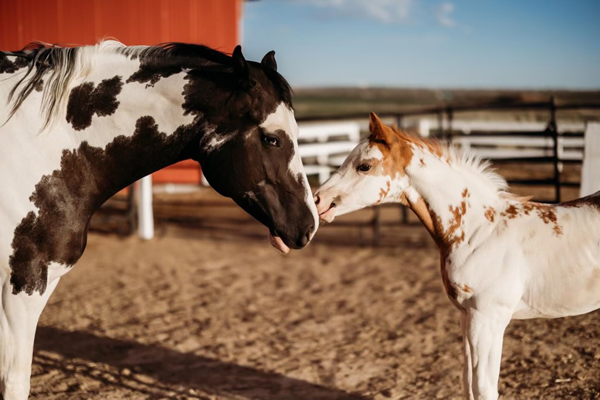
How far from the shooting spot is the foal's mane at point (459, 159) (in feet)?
9.19

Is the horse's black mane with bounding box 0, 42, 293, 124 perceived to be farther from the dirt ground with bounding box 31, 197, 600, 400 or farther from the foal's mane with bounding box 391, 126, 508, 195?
the foal's mane with bounding box 391, 126, 508, 195

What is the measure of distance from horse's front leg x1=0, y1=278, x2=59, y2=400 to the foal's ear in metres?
1.60

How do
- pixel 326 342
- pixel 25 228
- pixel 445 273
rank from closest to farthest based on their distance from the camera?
pixel 25 228 < pixel 445 273 < pixel 326 342

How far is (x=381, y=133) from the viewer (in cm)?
270

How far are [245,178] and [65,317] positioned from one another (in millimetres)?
3412

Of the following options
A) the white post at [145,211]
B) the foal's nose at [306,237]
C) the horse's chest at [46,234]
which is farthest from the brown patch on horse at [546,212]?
the white post at [145,211]

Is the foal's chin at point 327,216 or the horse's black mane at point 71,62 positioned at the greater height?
the horse's black mane at point 71,62

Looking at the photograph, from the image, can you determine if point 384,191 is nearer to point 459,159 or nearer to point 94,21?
point 459,159

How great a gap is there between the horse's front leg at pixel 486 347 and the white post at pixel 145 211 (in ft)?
19.8

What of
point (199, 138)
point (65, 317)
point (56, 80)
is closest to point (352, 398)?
point (199, 138)

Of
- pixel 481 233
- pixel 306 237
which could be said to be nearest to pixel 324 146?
pixel 481 233

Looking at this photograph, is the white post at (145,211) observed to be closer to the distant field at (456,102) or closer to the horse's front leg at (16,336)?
the distant field at (456,102)

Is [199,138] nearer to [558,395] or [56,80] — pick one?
[56,80]

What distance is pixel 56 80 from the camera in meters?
2.04
